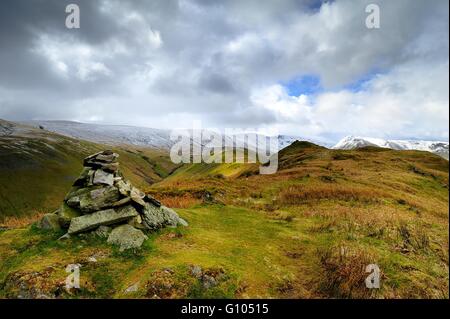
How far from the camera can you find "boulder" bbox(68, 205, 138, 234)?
1532cm

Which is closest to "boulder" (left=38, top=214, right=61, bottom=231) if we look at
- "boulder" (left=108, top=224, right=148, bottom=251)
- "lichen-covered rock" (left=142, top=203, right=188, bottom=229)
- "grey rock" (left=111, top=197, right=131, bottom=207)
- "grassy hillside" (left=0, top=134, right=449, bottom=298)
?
"grassy hillside" (left=0, top=134, right=449, bottom=298)

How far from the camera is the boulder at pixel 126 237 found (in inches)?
578

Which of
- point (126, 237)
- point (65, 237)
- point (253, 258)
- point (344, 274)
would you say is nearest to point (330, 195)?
point (253, 258)

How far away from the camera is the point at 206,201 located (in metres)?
28.2

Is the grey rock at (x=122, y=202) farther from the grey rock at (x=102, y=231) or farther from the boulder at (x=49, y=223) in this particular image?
the boulder at (x=49, y=223)

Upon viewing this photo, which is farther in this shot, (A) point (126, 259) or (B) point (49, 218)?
(B) point (49, 218)

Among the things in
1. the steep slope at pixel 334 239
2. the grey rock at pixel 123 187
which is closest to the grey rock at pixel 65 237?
the grey rock at pixel 123 187

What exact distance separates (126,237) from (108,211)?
189 centimetres

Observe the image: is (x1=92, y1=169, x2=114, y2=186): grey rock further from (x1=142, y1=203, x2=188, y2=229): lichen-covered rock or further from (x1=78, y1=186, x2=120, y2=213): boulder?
(x1=142, y1=203, x2=188, y2=229): lichen-covered rock
